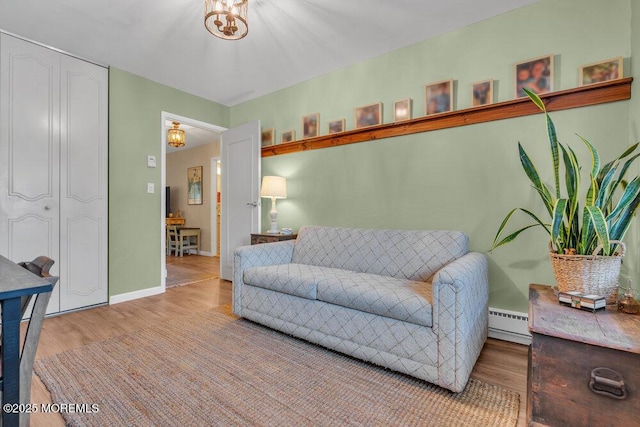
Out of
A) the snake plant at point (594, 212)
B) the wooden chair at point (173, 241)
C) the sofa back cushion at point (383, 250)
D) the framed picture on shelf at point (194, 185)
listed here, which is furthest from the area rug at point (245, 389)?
the framed picture on shelf at point (194, 185)

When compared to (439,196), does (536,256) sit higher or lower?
lower

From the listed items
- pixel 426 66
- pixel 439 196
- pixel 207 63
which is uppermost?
pixel 207 63

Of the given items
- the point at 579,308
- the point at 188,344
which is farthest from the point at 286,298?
the point at 579,308

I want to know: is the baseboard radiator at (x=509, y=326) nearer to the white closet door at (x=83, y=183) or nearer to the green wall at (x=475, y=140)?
the green wall at (x=475, y=140)

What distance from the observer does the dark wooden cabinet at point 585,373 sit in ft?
2.92

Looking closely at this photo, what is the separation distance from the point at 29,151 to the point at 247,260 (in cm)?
209

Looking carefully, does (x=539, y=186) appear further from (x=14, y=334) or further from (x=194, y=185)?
(x=194, y=185)

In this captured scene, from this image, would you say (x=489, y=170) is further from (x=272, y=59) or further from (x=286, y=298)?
(x=272, y=59)

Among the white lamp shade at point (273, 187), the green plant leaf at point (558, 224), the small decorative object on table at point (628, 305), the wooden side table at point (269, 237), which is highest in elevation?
the white lamp shade at point (273, 187)

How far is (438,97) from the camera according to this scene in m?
2.49

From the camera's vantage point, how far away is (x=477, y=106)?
7.52 ft

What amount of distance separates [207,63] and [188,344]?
260cm

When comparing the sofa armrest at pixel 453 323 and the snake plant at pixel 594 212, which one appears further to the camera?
the sofa armrest at pixel 453 323

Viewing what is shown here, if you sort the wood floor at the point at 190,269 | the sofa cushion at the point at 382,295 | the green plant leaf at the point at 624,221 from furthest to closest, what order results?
the wood floor at the point at 190,269 → the sofa cushion at the point at 382,295 → the green plant leaf at the point at 624,221
